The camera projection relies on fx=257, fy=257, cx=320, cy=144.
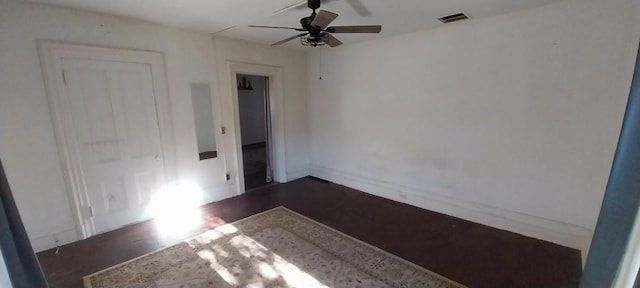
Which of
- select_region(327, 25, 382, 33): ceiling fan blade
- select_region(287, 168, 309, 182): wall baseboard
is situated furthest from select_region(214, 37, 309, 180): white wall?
select_region(327, 25, 382, 33): ceiling fan blade

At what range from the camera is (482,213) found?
3.20 metres

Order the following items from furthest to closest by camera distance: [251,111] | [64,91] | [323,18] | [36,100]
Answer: [251,111] → [64,91] → [36,100] → [323,18]

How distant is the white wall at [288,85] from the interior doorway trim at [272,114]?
0.23 feet

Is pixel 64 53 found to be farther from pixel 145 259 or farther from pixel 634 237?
pixel 634 237

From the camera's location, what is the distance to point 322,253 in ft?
8.57

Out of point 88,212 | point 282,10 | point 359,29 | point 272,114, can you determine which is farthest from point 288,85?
point 88,212

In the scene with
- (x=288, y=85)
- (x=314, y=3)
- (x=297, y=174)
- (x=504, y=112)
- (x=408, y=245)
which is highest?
(x=314, y=3)

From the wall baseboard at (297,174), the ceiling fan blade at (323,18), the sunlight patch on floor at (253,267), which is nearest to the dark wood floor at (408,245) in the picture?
the sunlight patch on floor at (253,267)

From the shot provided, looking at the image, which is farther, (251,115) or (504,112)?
(251,115)

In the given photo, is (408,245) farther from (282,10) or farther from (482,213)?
(282,10)

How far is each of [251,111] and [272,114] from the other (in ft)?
13.0

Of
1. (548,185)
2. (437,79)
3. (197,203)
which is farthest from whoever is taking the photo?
(197,203)

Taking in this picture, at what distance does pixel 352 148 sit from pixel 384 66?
1477 mm

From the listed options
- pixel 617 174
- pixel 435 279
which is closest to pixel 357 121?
pixel 435 279
